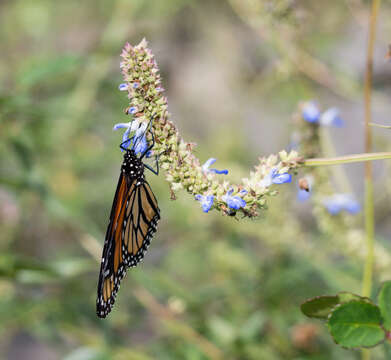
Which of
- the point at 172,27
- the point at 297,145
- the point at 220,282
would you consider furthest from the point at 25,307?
the point at 172,27

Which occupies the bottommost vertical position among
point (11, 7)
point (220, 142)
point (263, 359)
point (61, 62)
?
point (263, 359)

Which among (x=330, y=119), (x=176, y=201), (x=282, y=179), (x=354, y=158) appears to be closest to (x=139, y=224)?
(x=330, y=119)

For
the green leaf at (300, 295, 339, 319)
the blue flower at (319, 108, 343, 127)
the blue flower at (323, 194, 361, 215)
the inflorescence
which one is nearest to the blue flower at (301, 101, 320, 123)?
the blue flower at (319, 108, 343, 127)

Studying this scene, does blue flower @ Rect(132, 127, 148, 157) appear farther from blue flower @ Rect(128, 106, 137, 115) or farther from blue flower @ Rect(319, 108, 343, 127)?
blue flower @ Rect(319, 108, 343, 127)

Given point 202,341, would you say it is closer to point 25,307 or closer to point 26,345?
point 25,307

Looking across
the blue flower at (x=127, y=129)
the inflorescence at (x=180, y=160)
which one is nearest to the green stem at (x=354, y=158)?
the inflorescence at (x=180, y=160)

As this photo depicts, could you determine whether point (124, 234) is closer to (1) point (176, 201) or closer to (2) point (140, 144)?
(2) point (140, 144)

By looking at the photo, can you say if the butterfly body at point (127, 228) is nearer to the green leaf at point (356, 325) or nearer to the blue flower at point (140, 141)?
the blue flower at point (140, 141)
